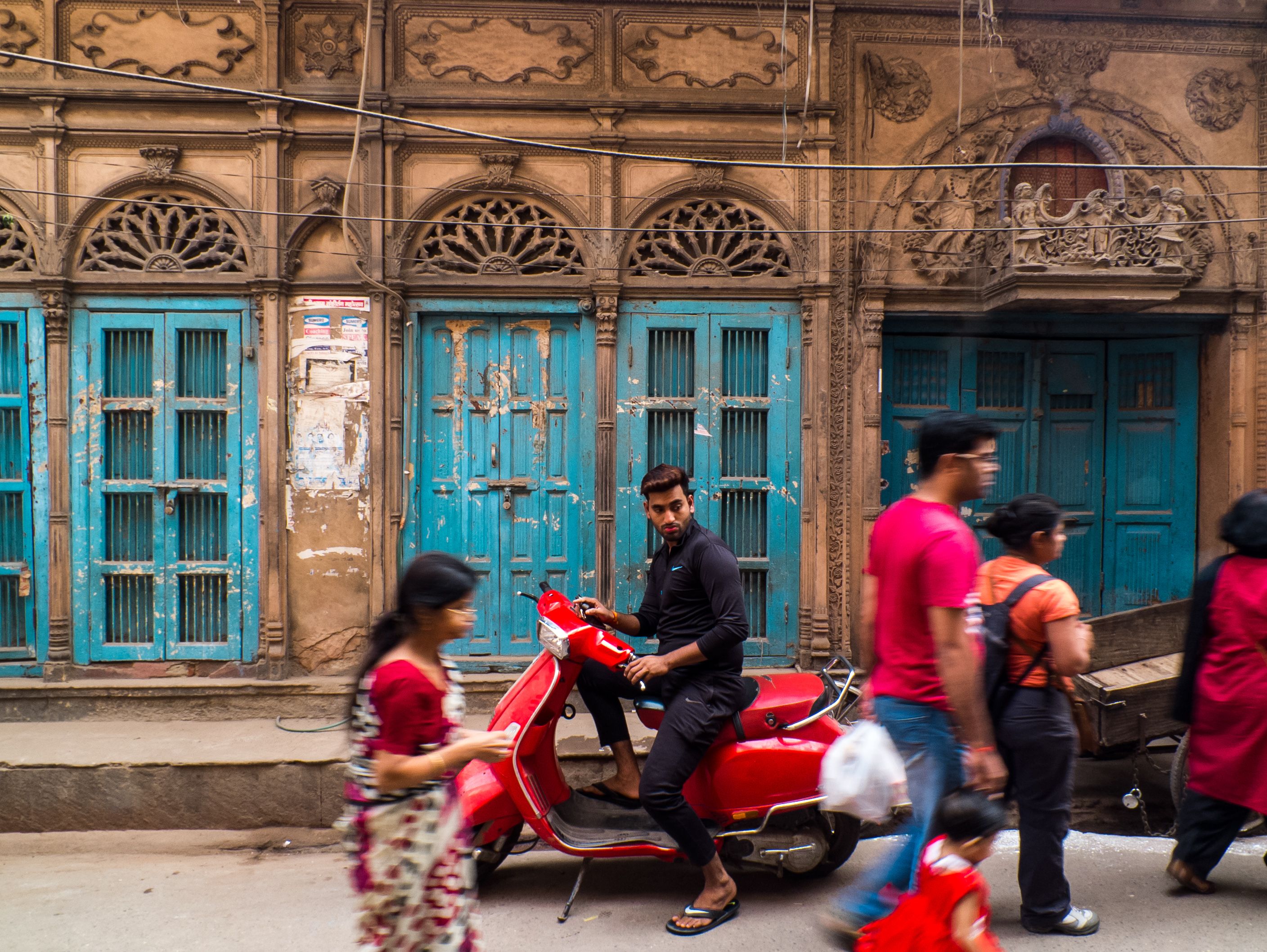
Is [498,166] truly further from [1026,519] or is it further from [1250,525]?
[1250,525]

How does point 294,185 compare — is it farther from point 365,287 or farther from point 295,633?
point 295,633

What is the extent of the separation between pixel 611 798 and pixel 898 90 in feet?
17.4

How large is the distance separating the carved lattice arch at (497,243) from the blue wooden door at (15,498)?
9.15 ft

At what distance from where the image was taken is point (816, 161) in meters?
6.35

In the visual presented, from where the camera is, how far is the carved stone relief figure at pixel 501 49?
20.5ft

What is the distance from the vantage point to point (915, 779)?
2721 millimetres

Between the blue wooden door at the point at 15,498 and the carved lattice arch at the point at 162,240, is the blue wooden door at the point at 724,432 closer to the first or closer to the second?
the carved lattice arch at the point at 162,240

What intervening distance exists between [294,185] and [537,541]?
3.01m

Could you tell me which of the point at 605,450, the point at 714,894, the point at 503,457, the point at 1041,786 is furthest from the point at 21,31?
the point at 1041,786

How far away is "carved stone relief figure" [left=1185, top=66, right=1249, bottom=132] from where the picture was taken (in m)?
6.62

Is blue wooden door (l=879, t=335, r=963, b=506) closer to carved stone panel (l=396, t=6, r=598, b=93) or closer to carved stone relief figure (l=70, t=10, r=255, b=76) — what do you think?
carved stone panel (l=396, t=6, r=598, b=93)

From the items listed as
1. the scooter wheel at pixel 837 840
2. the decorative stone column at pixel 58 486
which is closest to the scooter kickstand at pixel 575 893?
the scooter wheel at pixel 837 840

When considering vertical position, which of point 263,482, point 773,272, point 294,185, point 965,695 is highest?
point 294,185

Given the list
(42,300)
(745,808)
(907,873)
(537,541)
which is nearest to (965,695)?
(907,873)
